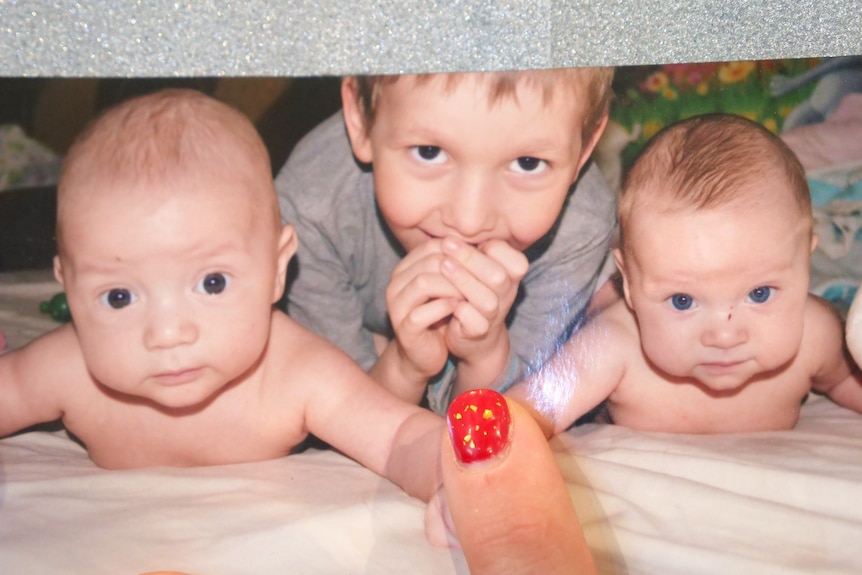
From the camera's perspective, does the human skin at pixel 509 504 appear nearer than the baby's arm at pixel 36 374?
Yes

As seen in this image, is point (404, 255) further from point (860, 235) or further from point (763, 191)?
point (860, 235)

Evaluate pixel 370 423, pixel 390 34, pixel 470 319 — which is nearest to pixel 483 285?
pixel 470 319

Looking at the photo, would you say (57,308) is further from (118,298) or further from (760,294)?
(760,294)

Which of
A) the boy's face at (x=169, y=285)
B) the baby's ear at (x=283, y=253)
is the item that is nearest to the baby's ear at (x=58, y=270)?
the boy's face at (x=169, y=285)

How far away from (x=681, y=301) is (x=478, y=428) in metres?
0.19

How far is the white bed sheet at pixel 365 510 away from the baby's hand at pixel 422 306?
3.7 inches

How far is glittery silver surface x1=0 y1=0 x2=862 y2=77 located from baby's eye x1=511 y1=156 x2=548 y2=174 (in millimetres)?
184

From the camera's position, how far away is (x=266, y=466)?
0.63 metres

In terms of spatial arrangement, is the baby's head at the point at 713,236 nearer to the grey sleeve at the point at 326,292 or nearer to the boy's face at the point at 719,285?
the boy's face at the point at 719,285

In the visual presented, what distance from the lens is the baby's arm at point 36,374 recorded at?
2.03ft

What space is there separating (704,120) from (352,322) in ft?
0.96

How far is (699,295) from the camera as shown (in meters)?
0.60

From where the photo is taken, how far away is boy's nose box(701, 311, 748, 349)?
0.61 m

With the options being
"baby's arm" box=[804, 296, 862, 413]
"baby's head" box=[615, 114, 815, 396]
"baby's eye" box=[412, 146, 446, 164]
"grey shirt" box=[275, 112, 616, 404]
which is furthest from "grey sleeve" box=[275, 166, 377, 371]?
"baby's arm" box=[804, 296, 862, 413]
